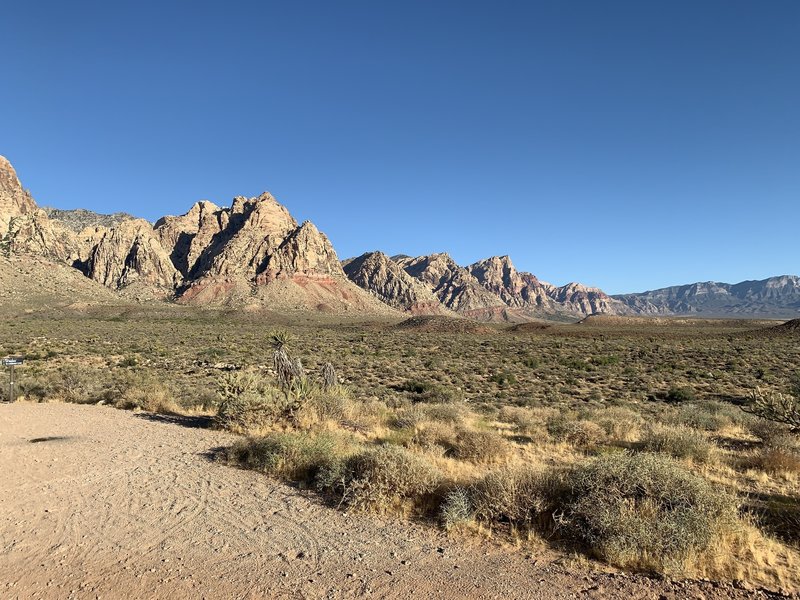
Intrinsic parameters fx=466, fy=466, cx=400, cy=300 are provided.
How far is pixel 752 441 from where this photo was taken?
1110 centimetres

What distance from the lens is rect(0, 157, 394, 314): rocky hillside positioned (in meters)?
122

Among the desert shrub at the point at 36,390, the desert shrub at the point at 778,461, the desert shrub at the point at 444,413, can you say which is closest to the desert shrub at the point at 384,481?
the desert shrub at the point at 444,413

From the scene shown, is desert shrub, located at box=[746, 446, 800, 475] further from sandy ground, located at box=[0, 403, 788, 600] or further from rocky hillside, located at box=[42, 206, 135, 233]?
rocky hillside, located at box=[42, 206, 135, 233]

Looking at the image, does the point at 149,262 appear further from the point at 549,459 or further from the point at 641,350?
the point at 549,459

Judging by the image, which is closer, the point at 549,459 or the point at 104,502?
the point at 104,502

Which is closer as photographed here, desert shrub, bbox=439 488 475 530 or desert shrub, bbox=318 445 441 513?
desert shrub, bbox=439 488 475 530

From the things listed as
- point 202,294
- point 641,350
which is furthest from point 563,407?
point 202,294

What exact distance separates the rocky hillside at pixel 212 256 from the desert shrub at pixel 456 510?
116 m

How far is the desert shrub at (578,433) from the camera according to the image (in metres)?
10.5

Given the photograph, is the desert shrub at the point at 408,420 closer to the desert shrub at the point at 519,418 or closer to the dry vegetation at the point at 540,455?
the dry vegetation at the point at 540,455

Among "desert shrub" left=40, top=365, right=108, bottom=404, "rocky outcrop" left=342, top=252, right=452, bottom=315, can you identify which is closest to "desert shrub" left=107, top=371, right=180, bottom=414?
"desert shrub" left=40, top=365, right=108, bottom=404

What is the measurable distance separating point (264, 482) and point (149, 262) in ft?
485

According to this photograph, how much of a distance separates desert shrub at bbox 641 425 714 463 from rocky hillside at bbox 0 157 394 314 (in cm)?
11375

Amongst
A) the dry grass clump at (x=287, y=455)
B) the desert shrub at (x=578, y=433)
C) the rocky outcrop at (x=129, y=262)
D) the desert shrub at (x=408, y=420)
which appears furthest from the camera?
the rocky outcrop at (x=129, y=262)
